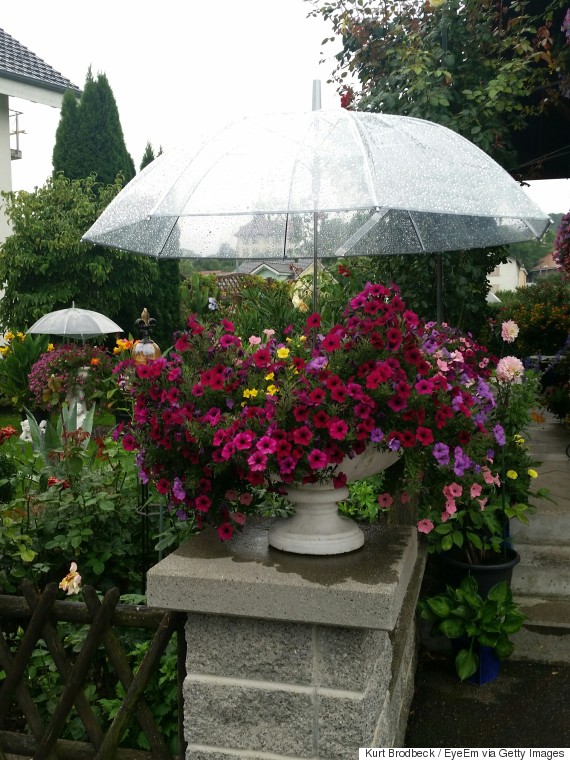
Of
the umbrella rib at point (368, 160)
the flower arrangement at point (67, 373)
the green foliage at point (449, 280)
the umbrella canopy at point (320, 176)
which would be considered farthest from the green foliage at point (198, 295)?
the umbrella rib at point (368, 160)

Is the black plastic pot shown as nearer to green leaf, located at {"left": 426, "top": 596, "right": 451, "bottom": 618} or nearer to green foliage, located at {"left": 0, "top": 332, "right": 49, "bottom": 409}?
green leaf, located at {"left": 426, "top": 596, "right": 451, "bottom": 618}

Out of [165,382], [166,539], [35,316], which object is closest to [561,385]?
[166,539]

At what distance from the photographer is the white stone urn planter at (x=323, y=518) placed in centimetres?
202

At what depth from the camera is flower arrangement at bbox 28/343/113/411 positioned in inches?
368

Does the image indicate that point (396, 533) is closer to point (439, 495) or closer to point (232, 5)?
point (439, 495)

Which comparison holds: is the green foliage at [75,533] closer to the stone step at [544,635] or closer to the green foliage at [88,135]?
the stone step at [544,635]

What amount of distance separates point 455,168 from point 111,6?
342 centimetres

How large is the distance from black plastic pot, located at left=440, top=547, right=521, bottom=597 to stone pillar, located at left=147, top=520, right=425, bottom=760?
1.30 metres

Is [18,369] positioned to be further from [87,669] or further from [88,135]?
[87,669]

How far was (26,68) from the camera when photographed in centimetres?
1542

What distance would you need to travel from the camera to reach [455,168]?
2176 mm

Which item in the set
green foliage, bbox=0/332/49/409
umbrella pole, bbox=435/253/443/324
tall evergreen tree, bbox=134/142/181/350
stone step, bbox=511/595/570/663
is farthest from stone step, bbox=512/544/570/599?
tall evergreen tree, bbox=134/142/181/350

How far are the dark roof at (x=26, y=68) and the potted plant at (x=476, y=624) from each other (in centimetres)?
1459

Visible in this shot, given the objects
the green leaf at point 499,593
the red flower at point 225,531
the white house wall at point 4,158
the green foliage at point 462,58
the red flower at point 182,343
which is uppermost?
the white house wall at point 4,158
